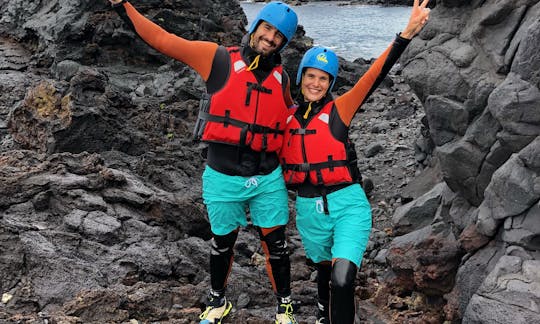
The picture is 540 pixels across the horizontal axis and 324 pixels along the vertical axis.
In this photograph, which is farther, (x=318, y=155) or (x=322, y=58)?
(x=322, y=58)

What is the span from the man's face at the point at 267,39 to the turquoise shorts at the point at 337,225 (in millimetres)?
1974

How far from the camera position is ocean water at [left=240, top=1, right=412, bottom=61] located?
4488 cm

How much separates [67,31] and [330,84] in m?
19.7

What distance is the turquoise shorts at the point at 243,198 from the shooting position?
640 cm

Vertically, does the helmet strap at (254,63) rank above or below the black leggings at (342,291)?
above

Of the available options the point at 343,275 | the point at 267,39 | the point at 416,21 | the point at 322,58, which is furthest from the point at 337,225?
the point at 416,21

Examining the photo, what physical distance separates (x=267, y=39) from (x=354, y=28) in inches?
2295

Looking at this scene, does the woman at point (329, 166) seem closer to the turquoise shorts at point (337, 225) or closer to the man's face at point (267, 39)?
the turquoise shorts at point (337, 225)

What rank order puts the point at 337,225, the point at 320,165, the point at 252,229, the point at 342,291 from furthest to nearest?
1. the point at 252,229
2. the point at 320,165
3. the point at 337,225
4. the point at 342,291

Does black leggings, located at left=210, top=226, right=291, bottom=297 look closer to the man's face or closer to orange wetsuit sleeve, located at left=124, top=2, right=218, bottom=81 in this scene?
orange wetsuit sleeve, located at left=124, top=2, right=218, bottom=81

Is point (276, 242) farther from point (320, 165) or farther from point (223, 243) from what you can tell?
point (320, 165)

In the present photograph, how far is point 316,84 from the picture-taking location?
651cm

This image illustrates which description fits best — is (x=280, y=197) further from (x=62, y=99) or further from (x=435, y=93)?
(x=62, y=99)

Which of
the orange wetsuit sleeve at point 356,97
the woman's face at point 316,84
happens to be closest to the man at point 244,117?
the woman's face at point 316,84
